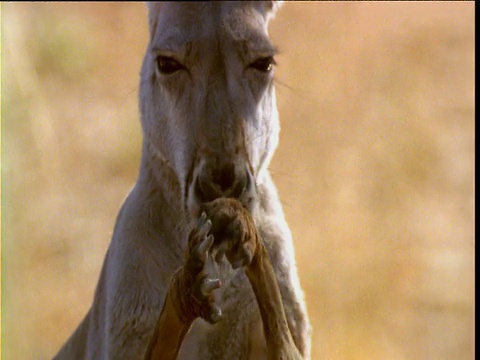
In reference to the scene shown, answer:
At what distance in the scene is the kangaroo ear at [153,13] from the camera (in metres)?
1.49

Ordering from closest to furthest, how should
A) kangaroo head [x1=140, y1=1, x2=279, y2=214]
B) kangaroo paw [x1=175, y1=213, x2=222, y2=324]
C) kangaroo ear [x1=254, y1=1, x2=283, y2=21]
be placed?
1. kangaroo paw [x1=175, y1=213, x2=222, y2=324]
2. kangaroo head [x1=140, y1=1, x2=279, y2=214]
3. kangaroo ear [x1=254, y1=1, x2=283, y2=21]

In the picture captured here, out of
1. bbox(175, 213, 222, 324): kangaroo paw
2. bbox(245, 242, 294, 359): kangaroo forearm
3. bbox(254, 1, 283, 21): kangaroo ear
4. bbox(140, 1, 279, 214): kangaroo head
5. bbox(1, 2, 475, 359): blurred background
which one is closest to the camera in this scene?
bbox(175, 213, 222, 324): kangaroo paw

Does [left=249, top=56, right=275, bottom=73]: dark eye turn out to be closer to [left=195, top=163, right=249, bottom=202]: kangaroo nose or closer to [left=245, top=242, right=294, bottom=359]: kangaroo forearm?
[left=195, top=163, right=249, bottom=202]: kangaroo nose

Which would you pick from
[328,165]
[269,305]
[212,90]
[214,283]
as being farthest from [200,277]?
[328,165]

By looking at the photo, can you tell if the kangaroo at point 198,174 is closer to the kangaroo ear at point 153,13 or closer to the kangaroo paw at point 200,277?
the kangaroo ear at point 153,13

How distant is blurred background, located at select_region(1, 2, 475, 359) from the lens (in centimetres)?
171

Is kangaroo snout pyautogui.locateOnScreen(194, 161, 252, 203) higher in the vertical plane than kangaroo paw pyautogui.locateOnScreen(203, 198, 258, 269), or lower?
higher

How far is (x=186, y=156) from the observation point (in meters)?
1.39

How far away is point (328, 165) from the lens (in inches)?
69.3

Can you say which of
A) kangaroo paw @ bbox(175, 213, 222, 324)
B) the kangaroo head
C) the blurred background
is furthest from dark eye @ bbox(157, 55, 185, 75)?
kangaroo paw @ bbox(175, 213, 222, 324)

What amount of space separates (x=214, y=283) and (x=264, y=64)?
0.50m

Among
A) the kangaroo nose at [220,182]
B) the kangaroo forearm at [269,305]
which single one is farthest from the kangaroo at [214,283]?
the kangaroo nose at [220,182]

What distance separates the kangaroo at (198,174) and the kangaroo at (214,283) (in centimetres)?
13

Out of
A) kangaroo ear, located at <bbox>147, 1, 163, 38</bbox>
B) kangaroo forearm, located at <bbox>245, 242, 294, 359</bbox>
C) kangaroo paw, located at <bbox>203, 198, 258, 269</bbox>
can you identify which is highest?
kangaroo ear, located at <bbox>147, 1, 163, 38</bbox>
